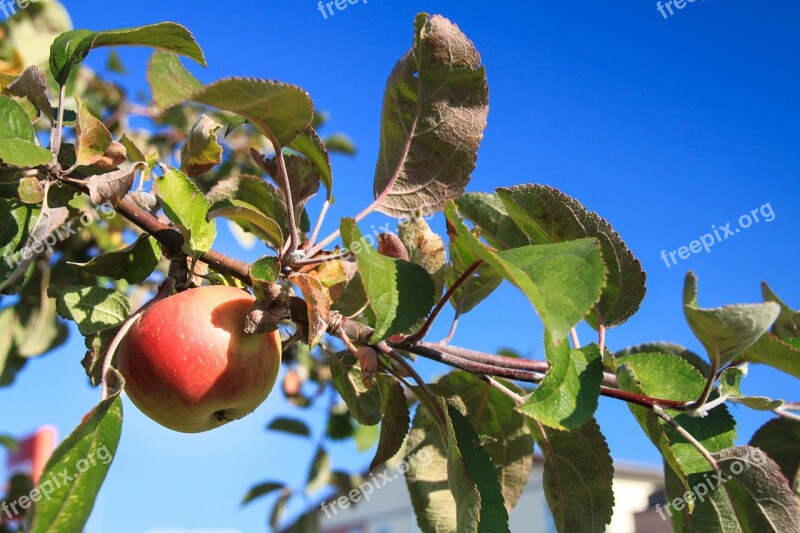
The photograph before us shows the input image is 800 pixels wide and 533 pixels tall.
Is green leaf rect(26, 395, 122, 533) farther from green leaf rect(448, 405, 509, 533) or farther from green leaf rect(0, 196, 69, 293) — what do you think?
green leaf rect(448, 405, 509, 533)

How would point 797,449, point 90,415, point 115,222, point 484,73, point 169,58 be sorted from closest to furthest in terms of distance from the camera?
point 90,415, point 169,58, point 484,73, point 797,449, point 115,222

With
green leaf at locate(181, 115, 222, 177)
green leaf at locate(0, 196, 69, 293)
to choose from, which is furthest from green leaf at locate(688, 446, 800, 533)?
green leaf at locate(0, 196, 69, 293)

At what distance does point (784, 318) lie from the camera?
4.07 feet

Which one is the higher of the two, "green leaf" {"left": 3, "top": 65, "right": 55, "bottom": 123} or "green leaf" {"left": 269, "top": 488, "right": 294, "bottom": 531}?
"green leaf" {"left": 3, "top": 65, "right": 55, "bottom": 123}

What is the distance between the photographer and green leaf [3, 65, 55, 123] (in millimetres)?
1014

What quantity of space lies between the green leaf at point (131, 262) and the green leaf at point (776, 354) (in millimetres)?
855

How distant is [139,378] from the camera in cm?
97

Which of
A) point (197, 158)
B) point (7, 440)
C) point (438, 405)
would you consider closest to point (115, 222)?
point (7, 440)

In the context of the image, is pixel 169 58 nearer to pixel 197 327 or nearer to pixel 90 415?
pixel 197 327

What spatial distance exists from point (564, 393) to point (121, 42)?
729 mm

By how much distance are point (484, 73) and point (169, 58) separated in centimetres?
44

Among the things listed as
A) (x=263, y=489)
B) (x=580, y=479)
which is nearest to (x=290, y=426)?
(x=263, y=489)

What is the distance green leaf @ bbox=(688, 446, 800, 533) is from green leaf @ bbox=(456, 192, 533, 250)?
43 cm

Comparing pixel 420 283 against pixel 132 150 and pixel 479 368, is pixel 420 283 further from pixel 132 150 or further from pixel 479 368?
pixel 132 150
